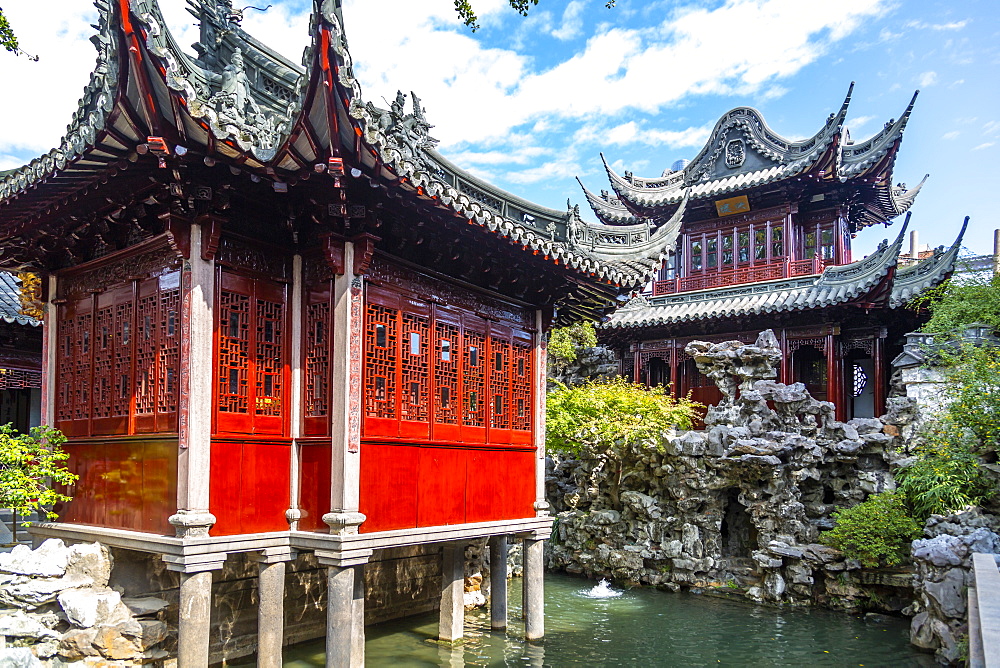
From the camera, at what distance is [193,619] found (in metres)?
6.12

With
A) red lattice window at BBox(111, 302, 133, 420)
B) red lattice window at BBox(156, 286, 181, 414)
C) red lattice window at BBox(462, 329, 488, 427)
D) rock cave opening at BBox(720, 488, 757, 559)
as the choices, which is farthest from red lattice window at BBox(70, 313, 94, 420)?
rock cave opening at BBox(720, 488, 757, 559)

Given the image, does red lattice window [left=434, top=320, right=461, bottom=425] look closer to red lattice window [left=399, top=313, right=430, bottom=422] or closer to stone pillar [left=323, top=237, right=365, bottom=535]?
red lattice window [left=399, top=313, right=430, bottom=422]

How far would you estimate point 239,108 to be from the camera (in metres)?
6.67

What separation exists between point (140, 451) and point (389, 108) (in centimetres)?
383

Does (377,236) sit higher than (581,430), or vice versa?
(377,236)

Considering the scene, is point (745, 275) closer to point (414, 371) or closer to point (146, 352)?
point (414, 371)

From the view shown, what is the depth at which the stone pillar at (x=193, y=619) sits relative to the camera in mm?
6102

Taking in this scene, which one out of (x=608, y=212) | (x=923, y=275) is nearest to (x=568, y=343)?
(x=608, y=212)

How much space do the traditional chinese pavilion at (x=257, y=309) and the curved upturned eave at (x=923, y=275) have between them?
35.3 ft

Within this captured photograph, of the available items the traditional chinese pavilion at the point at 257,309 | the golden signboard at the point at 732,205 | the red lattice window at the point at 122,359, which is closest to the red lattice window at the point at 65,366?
the traditional chinese pavilion at the point at 257,309

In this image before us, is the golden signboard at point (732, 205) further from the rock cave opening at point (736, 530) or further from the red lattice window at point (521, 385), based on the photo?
the red lattice window at point (521, 385)

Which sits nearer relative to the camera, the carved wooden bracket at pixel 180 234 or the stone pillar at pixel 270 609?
the carved wooden bracket at pixel 180 234

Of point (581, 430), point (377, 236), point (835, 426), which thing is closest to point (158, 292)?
point (377, 236)

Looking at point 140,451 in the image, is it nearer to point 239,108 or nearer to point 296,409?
point 296,409
